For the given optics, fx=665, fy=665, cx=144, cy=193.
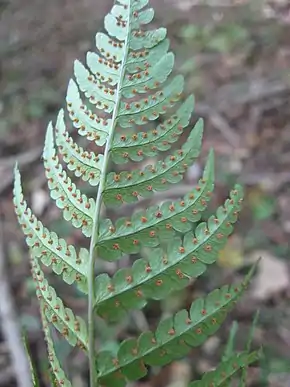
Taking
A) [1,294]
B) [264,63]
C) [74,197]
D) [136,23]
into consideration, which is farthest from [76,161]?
[264,63]

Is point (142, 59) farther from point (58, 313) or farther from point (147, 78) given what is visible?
point (58, 313)

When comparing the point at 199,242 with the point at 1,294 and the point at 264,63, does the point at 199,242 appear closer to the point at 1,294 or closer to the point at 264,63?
the point at 1,294

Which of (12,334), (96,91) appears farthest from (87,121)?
(12,334)

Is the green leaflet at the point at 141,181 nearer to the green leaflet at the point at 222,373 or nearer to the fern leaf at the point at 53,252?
the fern leaf at the point at 53,252

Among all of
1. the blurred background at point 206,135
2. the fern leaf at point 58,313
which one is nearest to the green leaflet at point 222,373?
the fern leaf at point 58,313

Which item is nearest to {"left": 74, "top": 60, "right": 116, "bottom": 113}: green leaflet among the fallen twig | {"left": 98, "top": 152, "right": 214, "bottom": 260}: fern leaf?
{"left": 98, "top": 152, "right": 214, "bottom": 260}: fern leaf

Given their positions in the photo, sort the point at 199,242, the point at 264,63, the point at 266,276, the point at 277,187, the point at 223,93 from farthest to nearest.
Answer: the point at 264,63, the point at 223,93, the point at 277,187, the point at 266,276, the point at 199,242
